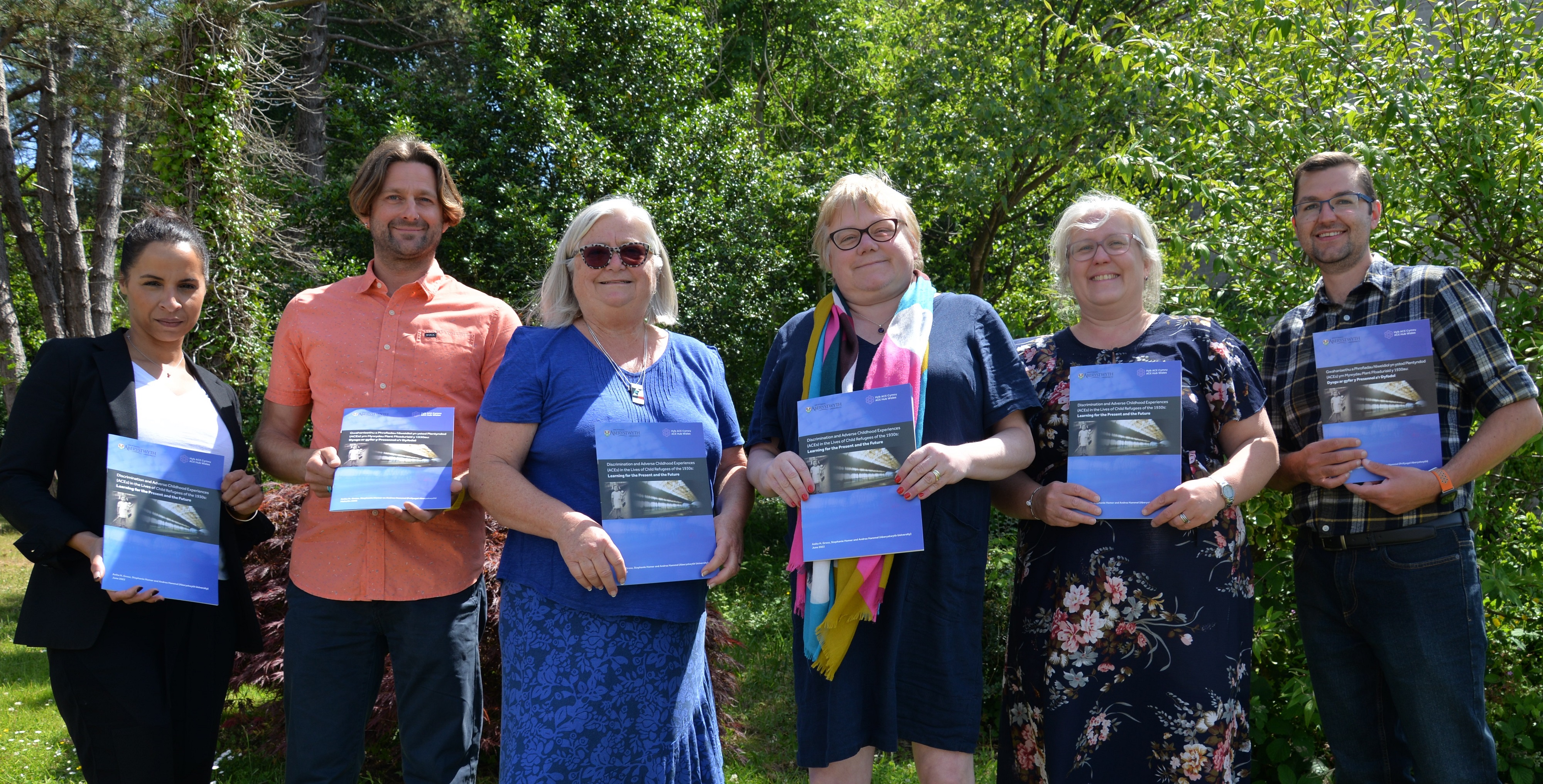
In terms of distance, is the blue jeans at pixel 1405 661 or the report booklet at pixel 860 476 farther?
the blue jeans at pixel 1405 661

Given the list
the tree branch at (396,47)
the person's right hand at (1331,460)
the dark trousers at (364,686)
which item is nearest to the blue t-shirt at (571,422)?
the dark trousers at (364,686)

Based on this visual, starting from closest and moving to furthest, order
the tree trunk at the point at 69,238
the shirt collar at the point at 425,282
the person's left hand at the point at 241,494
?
the person's left hand at the point at 241,494 < the shirt collar at the point at 425,282 < the tree trunk at the point at 69,238

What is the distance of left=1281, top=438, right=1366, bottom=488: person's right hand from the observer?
2.79 metres

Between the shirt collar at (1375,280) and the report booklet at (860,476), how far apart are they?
162 centimetres

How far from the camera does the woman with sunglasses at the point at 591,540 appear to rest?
246 cm

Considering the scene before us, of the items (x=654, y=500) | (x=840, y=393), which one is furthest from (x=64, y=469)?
(x=840, y=393)

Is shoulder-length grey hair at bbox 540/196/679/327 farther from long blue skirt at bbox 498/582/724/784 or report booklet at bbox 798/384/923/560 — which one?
long blue skirt at bbox 498/582/724/784

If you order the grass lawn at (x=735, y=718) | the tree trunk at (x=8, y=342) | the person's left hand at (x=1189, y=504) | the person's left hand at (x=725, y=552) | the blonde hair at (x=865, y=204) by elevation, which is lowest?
the grass lawn at (x=735, y=718)

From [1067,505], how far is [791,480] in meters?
0.81

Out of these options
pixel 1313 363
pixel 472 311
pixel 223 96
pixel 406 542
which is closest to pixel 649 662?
pixel 406 542

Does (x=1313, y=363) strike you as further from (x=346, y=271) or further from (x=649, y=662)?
(x=346, y=271)

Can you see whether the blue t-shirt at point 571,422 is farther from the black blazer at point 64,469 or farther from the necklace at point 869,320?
the black blazer at point 64,469

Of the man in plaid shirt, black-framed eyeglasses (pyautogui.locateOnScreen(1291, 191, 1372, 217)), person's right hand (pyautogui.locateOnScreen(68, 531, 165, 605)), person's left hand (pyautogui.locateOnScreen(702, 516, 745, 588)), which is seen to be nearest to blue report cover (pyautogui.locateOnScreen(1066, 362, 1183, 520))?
the man in plaid shirt

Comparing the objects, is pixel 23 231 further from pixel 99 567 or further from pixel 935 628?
pixel 935 628
